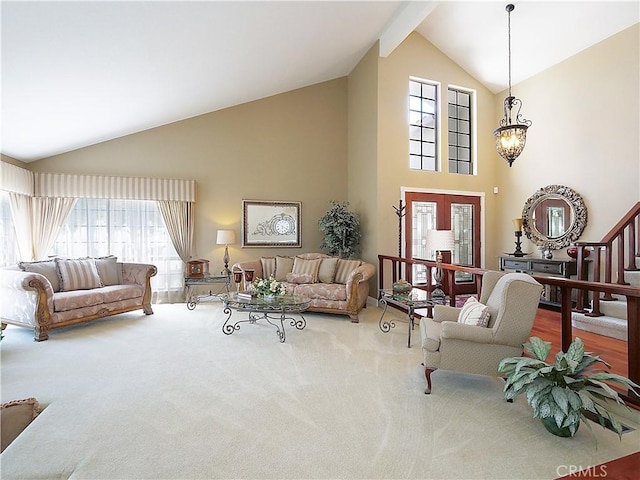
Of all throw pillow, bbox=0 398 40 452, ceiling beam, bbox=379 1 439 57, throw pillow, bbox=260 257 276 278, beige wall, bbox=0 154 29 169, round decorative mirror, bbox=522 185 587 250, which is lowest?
throw pillow, bbox=0 398 40 452

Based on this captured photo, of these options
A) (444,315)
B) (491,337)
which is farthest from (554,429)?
(444,315)

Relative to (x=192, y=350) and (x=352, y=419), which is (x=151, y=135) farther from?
(x=352, y=419)

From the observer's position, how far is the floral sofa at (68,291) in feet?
13.8

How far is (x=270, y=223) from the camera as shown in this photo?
22.6 feet

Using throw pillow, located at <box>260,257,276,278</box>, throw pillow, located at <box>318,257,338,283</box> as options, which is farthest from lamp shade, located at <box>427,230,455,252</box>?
throw pillow, located at <box>260,257,276,278</box>

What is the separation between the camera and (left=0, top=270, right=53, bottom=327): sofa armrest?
164 inches

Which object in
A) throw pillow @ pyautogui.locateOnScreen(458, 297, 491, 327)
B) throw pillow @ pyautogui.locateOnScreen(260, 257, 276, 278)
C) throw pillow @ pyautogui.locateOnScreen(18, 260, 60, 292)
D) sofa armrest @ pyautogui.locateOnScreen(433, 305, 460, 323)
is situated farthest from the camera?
throw pillow @ pyautogui.locateOnScreen(260, 257, 276, 278)

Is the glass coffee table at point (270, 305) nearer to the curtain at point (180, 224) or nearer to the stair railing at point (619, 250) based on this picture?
the curtain at point (180, 224)

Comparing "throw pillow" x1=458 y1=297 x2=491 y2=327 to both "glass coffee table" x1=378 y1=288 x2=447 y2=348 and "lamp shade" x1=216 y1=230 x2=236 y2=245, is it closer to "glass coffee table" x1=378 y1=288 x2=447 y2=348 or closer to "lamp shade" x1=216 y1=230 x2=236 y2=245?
"glass coffee table" x1=378 y1=288 x2=447 y2=348

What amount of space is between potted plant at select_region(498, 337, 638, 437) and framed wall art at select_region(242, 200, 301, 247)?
16.7ft

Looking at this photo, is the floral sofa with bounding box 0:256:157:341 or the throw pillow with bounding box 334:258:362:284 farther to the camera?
the throw pillow with bounding box 334:258:362:284

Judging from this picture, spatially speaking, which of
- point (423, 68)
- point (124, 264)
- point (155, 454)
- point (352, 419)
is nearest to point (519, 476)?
point (352, 419)

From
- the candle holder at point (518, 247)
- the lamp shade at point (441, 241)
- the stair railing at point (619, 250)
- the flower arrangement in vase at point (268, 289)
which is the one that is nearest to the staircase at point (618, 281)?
the stair railing at point (619, 250)

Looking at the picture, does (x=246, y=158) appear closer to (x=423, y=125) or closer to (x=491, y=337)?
(x=423, y=125)
